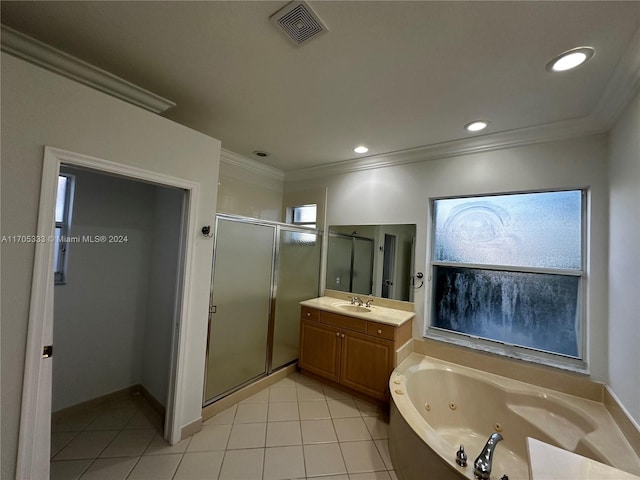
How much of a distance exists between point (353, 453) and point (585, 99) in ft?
9.63

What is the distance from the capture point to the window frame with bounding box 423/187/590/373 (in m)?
1.96

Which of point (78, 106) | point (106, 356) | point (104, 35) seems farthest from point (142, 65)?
point (106, 356)

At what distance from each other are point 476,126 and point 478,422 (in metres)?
2.45

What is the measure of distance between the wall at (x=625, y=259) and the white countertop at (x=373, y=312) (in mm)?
1361

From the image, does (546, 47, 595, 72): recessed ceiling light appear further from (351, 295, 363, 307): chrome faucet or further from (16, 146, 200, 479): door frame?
(16, 146, 200, 479): door frame

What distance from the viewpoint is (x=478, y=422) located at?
209 centimetres

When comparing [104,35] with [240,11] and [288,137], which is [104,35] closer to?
[240,11]

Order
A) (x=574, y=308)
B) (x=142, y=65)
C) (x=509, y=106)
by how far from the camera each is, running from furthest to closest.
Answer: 1. (x=574, y=308)
2. (x=509, y=106)
3. (x=142, y=65)

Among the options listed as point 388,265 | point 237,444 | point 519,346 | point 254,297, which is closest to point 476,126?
point 388,265

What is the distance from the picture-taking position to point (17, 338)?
3.98 ft

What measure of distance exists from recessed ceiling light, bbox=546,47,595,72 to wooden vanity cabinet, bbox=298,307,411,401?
2084mm

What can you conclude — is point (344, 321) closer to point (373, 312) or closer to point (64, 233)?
point (373, 312)

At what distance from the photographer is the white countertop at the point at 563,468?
2.68ft

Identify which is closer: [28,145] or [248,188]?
[28,145]
